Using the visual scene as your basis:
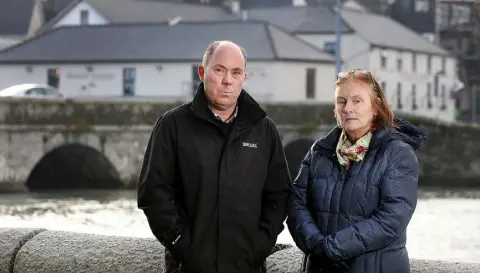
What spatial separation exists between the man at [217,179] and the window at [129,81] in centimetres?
4686

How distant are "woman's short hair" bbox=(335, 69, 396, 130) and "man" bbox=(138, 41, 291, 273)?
15.7 inches

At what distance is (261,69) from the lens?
164ft

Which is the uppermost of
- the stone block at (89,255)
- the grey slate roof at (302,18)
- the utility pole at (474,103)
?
the grey slate roof at (302,18)

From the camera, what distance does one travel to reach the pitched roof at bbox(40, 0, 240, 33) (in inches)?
2477

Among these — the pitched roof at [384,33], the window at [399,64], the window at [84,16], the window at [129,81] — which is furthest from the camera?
the window at [84,16]

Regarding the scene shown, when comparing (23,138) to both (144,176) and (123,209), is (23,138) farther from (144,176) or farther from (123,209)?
(144,176)

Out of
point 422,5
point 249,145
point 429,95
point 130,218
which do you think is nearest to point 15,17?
point 429,95

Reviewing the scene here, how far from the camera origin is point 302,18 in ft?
209

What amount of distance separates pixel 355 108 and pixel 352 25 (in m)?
57.2

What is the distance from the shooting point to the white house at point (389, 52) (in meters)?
59.3

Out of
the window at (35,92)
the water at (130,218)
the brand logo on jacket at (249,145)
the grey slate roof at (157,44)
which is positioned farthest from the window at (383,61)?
the brand logo on jacket at (249,145)

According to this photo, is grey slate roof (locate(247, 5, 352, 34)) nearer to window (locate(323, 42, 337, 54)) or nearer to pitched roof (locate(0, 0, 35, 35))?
window (locate(323, 42, 337, 54))

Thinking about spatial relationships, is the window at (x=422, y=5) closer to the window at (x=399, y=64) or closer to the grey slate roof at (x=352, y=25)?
the grey slate roof at (x=352, y=25)

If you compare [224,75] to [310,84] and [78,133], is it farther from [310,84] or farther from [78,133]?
[310,84]
